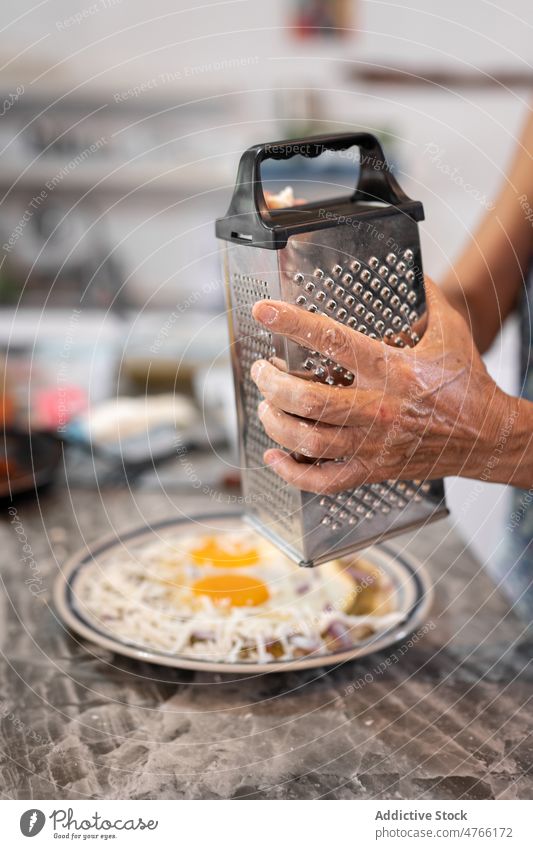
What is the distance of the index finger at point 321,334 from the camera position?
63 centimetres

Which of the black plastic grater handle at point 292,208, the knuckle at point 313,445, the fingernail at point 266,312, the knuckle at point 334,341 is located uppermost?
the black plastic grater handle at point 292,208

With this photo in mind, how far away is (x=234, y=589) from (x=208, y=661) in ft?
0.46

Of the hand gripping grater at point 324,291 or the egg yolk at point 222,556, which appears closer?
the hand gripping grater at point 324,291

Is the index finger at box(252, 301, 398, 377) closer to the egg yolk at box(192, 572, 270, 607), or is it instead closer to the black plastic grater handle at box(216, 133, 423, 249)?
the black plastic grater handle at box(216, 133, 423, 249)

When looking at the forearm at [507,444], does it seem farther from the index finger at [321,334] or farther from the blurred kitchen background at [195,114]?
the blurred kitchen background at [195,114]

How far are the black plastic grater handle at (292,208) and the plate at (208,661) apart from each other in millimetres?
432

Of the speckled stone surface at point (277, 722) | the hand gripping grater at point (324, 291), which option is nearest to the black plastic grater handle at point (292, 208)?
the hand gripping grater at point (324, 291)

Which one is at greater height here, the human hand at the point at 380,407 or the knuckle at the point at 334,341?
the knuckle at the point at 334,341

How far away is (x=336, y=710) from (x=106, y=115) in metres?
2.39

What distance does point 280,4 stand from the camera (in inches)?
98.0

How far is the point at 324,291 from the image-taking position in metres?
0.68

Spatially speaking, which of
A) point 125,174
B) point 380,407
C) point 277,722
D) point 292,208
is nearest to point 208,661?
point 277,722

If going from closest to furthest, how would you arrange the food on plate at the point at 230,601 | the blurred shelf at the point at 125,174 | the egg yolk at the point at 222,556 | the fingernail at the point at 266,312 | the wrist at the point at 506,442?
the fingernail at the point at 266,312
the wrist at the point at 506,442
the food on plate at the point at 230,601
the egg yolk at the point at 222,556
the blurred shelf at the point at 125,174
